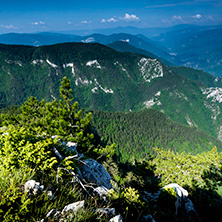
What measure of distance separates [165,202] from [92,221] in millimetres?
17927

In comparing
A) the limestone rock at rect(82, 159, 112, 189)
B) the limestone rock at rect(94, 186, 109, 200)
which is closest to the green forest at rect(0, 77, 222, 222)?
the limestone rock at rect(94, 186, 109, 200)

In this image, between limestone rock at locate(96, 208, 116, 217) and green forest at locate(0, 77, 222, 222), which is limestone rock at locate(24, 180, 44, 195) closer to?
green forest at locate(0, 77, 222, 222)

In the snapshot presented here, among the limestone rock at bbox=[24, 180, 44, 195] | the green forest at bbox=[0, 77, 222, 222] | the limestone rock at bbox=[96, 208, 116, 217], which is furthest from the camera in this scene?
the limestone rock at bbox=[96, 208, 116, 217]

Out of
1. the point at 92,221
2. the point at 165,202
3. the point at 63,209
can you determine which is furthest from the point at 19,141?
the point at 165,202

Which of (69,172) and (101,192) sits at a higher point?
(69,172)

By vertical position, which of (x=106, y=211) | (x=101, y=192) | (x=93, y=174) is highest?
(x=106, y=211)

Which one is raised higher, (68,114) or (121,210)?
(68,114)

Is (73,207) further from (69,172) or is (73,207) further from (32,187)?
(69,172)

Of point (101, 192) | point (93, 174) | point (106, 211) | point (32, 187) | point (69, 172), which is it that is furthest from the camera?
point (93, 174)

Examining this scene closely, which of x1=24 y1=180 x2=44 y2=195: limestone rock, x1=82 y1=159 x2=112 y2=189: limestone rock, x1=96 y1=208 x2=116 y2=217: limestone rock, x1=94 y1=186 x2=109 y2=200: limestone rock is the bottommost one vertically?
x1=82 y1=159 x2=112 y2=189: limestone rock

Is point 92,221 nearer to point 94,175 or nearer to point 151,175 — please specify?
point 94,175

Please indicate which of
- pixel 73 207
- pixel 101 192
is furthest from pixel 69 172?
pixel 101 192

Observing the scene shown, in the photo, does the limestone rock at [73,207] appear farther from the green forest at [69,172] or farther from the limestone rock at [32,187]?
the limestone rock at [32,187]

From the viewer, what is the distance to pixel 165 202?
19.6 meters
